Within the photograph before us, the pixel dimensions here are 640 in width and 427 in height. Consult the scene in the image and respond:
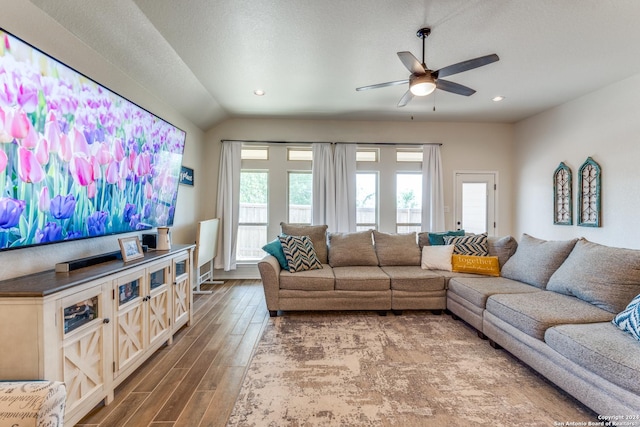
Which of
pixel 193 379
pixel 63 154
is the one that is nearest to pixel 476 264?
pixel 193 379

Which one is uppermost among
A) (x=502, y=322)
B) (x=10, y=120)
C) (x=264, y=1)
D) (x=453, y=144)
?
(x=264, y=1)

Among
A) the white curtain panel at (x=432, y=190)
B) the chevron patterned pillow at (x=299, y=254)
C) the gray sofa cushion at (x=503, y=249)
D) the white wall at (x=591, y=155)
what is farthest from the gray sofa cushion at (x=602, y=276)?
the chevron patterned pillow at (x=299, y=254)

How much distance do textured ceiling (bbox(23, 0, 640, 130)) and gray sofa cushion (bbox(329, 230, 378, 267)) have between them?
6.61 feet

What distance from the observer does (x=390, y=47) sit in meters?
2.65

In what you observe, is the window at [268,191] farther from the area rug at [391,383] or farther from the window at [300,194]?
the area rug at [391,383]

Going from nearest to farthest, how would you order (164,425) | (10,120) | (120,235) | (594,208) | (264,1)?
(10,120)
(164,425)
(264,1)
(120,235)
(594,208)

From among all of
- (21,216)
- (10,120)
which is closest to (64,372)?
(21,216)

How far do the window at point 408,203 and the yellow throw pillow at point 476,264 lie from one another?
1631mm

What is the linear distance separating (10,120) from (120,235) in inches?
54.9

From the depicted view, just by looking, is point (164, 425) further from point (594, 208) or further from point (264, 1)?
point (594, 208)

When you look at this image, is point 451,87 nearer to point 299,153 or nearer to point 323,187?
point 323,187

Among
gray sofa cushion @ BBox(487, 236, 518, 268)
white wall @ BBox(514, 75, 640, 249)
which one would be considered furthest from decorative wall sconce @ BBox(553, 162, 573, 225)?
gray sofa cushion @ BBox(487, 236, 518, 268)

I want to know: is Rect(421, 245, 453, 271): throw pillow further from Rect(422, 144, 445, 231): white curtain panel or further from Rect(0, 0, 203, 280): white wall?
Rect(0, 0, 203, 280): white wall

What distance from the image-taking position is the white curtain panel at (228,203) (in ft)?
15.5
